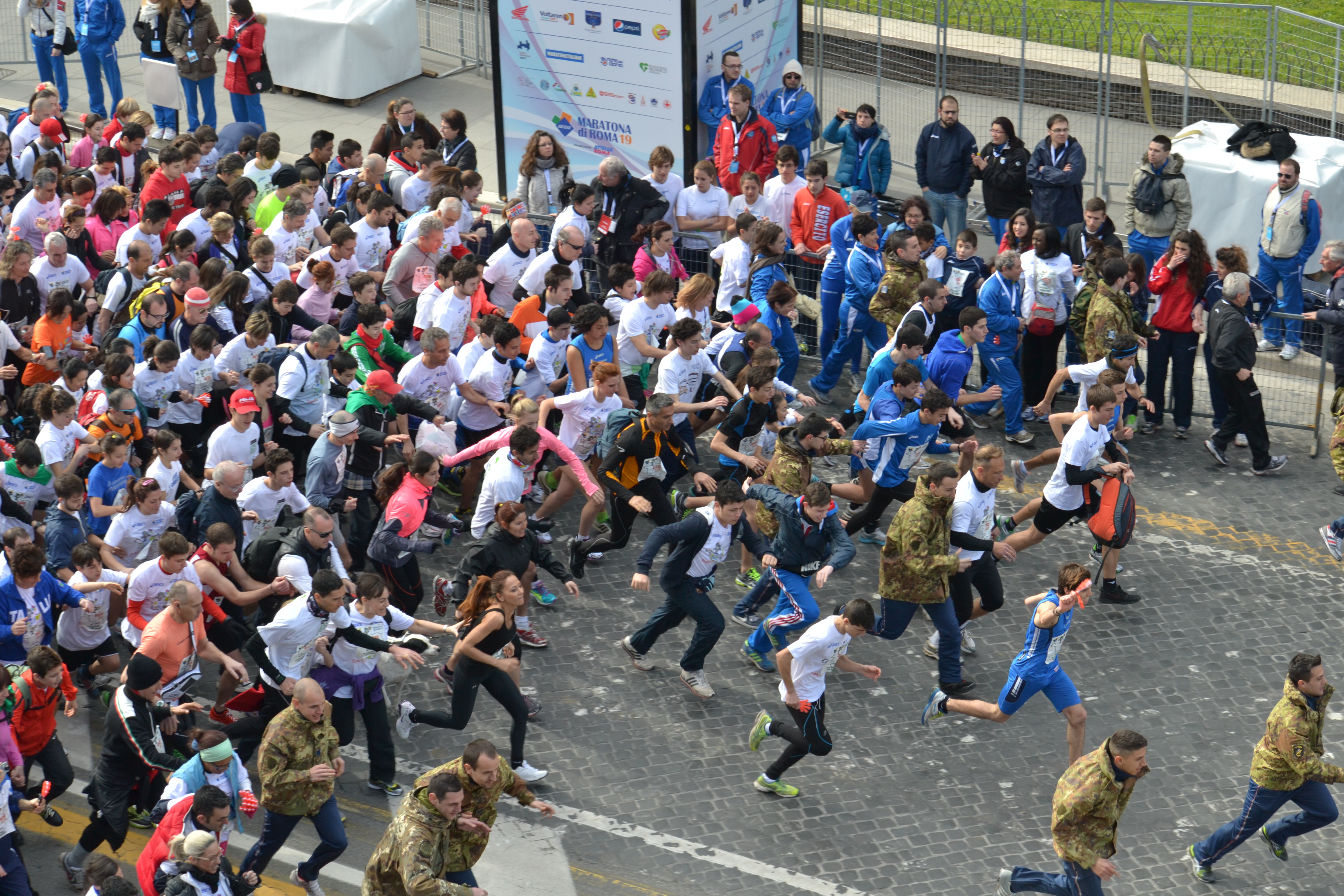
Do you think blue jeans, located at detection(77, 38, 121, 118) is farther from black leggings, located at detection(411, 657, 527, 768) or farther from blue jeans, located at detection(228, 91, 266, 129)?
black leggings, located at detection(411, 657, 527, 768)

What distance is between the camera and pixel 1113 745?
8.55 meters

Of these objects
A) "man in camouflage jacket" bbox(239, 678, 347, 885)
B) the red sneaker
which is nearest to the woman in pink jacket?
the red sneaker

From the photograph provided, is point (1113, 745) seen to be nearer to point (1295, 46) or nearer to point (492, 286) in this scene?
point (492, 286)

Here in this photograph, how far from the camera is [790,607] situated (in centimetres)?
1084

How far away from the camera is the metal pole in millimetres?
17297

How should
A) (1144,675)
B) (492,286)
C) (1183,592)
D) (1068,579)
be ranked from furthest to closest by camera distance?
(492,286), (1183,592), (1144,675), (1068,579)

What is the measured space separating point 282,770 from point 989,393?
250 inches

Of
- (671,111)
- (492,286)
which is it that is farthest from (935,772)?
(671,111)

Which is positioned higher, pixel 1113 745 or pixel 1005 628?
pixel 1113 745

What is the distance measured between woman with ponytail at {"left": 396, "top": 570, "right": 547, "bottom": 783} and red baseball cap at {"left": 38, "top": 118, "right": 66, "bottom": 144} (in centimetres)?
959

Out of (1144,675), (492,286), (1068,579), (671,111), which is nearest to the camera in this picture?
(1068,579)

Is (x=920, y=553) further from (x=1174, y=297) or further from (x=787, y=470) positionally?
(x=1174, y=297)

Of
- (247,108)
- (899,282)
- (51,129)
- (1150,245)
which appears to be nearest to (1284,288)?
(1150,245)

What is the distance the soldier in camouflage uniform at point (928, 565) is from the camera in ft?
34.7
